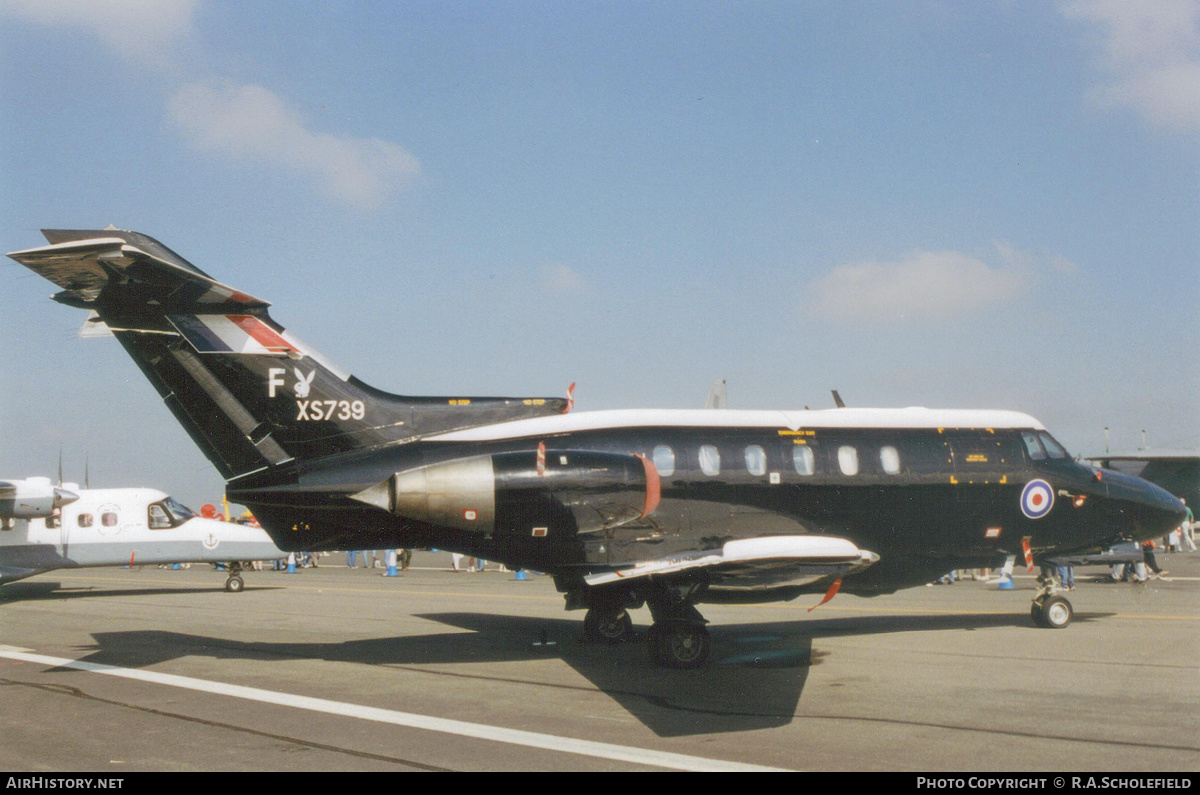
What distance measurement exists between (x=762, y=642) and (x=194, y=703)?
27.8 feet

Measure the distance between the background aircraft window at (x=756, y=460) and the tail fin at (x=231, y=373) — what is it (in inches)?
169

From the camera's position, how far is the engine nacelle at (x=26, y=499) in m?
21.5

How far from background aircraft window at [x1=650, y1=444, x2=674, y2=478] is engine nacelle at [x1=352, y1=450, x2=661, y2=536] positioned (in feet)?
3.54

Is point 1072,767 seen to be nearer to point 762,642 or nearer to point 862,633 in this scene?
point 762,642

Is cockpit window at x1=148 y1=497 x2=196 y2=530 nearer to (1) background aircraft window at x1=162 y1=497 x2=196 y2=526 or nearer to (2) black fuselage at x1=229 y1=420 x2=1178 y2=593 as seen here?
(1) background aircraft window at x1=162 y1=497 x2=196 y2=526

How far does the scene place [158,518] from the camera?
2523 cm

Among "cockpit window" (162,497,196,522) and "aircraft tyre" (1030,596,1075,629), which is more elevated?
"cockpit window" (162,497,196,522)

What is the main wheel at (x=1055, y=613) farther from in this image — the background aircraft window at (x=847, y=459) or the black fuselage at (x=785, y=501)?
the background aircraft window at (x=847, y=459)

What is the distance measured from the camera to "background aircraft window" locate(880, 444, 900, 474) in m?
14.1

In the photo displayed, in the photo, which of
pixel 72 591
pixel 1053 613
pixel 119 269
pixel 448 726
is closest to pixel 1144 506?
pixel 1053 613

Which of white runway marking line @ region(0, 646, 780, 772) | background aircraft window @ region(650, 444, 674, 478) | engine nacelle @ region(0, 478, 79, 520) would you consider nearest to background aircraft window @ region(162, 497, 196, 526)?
engine nacelle @ region(0, 478, 79, 520)

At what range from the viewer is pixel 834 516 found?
1362cm

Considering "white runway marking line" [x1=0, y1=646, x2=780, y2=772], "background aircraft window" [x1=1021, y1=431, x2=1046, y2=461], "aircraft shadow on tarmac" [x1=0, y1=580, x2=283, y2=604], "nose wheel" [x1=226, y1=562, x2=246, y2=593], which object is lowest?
"aircraft shadow on tarmac" [x1=0, y1=580, x2=283, y2=604]
